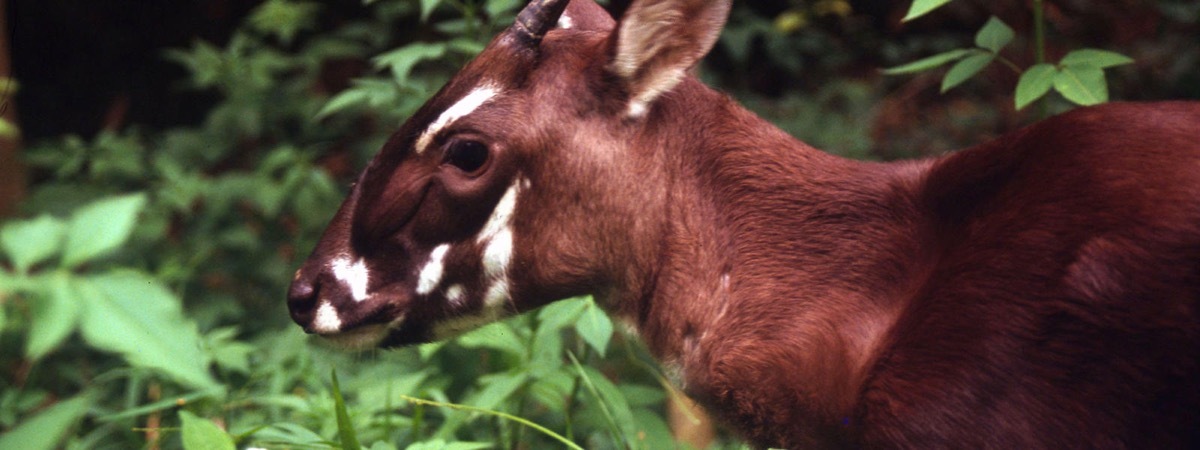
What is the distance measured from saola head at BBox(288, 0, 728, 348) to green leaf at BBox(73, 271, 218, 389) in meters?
1.02

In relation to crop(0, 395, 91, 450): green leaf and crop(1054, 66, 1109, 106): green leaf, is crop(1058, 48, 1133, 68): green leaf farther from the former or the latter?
crop(0, 395, 91, 450): green leaf

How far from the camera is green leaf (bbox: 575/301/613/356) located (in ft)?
8.89

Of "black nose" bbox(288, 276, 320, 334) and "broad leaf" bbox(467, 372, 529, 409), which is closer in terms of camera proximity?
"black nose" bbox(288, 276, 320, 334)

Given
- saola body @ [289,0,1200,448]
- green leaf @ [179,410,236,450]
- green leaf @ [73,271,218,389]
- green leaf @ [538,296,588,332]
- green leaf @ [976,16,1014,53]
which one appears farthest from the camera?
green leaf @ [976,16,1014,53]

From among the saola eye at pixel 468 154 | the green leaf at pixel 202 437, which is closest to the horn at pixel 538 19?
the saola eye at pixel 468 154

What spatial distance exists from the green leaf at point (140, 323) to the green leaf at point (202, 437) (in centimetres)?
82

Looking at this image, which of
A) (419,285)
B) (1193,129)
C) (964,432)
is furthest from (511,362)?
(1193,129)

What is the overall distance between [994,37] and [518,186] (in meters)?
1.35

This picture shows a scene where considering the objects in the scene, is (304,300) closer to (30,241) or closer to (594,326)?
(594,326)

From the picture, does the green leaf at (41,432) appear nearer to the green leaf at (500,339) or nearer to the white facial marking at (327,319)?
the white facial marking at (327,319)

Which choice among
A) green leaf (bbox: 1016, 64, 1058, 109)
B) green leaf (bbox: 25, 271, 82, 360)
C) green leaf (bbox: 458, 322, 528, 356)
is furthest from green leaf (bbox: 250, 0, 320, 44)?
green leaf (bbox: 25, 271, 82, 360)

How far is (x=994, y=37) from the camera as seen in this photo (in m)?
2.93

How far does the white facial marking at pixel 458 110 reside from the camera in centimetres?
243

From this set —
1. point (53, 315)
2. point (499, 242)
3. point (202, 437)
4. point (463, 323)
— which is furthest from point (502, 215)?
point (53, 315)
